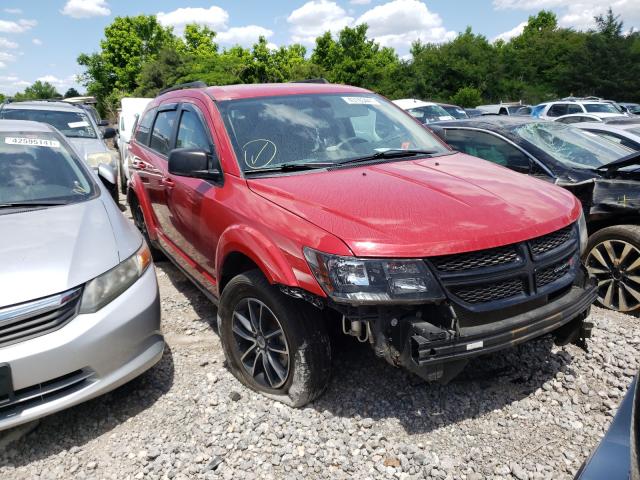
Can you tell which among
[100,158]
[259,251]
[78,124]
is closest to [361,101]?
[259,251]

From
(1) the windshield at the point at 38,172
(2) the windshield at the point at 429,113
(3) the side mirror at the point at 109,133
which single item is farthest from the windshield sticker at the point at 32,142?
(2) the windshield at the point at 429,113

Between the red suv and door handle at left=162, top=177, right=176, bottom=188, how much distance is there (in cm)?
7

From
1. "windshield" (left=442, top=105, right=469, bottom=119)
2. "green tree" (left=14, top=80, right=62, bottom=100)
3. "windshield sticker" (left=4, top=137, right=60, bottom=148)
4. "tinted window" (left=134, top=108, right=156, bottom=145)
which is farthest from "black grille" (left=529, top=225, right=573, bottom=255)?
"green tree" (left=14, top=80, right=62, bottom=100)

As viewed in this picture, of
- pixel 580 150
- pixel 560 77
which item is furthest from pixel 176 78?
pixel 580 150

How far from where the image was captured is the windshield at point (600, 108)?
67.1ft

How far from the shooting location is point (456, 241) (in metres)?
2.38

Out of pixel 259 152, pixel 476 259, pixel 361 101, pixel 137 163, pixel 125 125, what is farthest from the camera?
pixel 125 125

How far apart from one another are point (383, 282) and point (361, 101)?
85.1 inches

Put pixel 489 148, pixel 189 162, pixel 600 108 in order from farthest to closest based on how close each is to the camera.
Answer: pixel 600 108 → pixel 489 148 → pixel 189 162

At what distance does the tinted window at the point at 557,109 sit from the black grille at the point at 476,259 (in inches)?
787

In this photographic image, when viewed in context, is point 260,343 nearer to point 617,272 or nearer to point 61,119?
point 617,272

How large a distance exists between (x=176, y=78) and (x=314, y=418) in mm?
42338

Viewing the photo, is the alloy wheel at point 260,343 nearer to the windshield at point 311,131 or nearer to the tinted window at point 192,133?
the windshield at point 311,131

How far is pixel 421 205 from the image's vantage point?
2.67 meters
